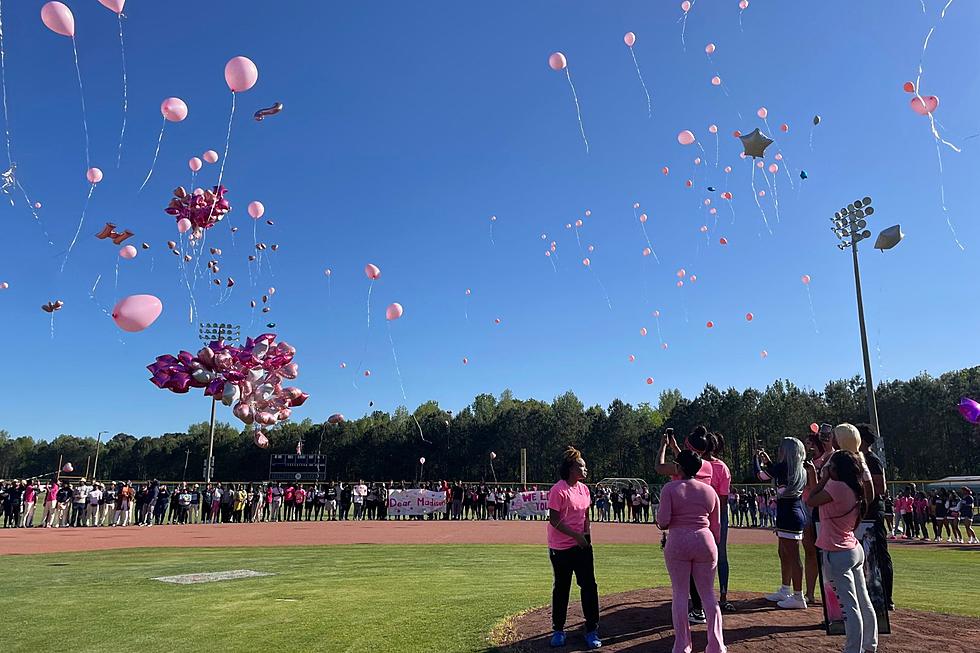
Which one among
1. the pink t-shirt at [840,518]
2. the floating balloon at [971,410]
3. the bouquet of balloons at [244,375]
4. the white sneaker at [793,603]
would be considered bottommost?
the white sneaker at [793,603]

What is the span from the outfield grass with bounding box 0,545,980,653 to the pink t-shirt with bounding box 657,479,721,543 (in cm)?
220

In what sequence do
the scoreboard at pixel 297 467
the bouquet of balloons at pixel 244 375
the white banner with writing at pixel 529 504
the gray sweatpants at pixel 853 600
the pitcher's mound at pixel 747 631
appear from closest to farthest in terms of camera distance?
1. the gray sweatpants at pixel 853 600
2. the pitcher's mound at pixel 747 631
3. the bouquet of balloons at pixel 244 375
4. the white banner with writing at pixel 529 504
5. the scoreboard at pixel 297 467

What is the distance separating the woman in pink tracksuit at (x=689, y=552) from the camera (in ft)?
16.3

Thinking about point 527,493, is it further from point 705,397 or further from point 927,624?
point 705,397

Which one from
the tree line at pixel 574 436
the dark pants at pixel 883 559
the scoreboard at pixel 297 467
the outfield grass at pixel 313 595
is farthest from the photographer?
the tree line at pixel 574 436

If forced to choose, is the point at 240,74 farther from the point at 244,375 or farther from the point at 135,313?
the point at 244,375

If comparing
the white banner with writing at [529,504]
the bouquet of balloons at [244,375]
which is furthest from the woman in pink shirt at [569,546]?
the white banner with writing at [529,504]

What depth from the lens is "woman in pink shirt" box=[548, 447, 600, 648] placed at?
575 centimetres

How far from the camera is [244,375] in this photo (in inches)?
661

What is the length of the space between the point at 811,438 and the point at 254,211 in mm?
14036

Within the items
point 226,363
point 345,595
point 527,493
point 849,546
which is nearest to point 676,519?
point 849,546

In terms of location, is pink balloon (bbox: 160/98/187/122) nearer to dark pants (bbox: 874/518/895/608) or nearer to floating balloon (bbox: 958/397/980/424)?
dark pants (bbox: 874/518/895/608)

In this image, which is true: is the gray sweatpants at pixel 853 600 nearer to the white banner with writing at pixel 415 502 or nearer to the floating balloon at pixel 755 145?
the floating balloon at pixel 755 145

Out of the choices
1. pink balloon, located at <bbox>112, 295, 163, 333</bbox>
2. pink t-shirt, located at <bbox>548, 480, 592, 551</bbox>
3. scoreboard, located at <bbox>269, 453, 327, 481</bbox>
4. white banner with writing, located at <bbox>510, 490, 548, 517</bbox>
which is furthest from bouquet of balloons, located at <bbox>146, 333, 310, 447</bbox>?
scoreboard, located at <bbox>269, 453, 327, 481</bbox>
